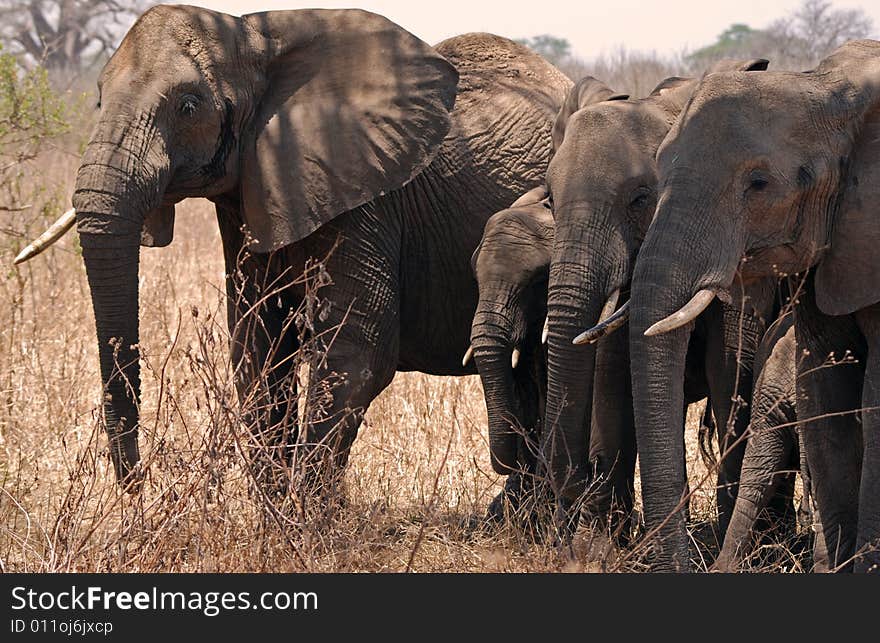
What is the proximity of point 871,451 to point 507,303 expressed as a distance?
168 cm

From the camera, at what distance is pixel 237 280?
246 inches

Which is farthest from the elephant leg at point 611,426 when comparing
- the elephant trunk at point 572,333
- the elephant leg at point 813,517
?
the elephant leg at point 813,517

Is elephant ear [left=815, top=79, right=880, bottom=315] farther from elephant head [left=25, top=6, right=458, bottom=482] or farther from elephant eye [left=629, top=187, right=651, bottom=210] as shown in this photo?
elephant head [left=25, top=6, right=458, bottom=482]

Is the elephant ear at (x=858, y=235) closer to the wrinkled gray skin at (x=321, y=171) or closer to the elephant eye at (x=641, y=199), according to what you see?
the elephant eye at (x=641, y=199)

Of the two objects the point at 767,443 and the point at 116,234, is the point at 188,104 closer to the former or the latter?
the point at 116,234

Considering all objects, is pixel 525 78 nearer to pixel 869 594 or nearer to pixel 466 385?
pixel 466 385

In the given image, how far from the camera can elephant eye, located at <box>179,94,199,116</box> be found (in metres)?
5.89

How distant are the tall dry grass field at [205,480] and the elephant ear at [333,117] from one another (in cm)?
67

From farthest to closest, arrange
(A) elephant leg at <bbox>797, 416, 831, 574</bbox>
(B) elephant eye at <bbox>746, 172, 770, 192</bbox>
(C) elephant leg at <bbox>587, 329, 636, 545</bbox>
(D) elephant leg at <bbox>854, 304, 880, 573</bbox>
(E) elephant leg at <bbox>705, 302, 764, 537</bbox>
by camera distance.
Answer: (C) elephant leg at <bbox>587, 329, 636, 545</bbox> → (E) elephant leg at <bbox>705, 302, 764, 537</bbox> → (A) elephant leg at <bbox>797, 416, 831, 574</bbox> → (D) elephant leg at <bbox>854, 304, 880, 573</bbox> → (B) elephant eye at <bbox>746, 172, 770, 192</bbox>

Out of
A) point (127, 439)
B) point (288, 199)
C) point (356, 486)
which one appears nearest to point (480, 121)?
point (288, 199)

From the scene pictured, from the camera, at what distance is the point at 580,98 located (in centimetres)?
615

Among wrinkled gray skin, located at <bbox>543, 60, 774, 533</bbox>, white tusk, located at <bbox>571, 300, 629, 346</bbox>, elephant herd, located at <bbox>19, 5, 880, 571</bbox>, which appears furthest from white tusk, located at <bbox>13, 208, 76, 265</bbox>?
white tusk, located at <bbox>571, 300, 629, 346</bbox>

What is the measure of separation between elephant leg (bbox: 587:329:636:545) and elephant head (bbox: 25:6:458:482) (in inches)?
50.3

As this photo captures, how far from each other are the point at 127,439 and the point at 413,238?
1726 mm
